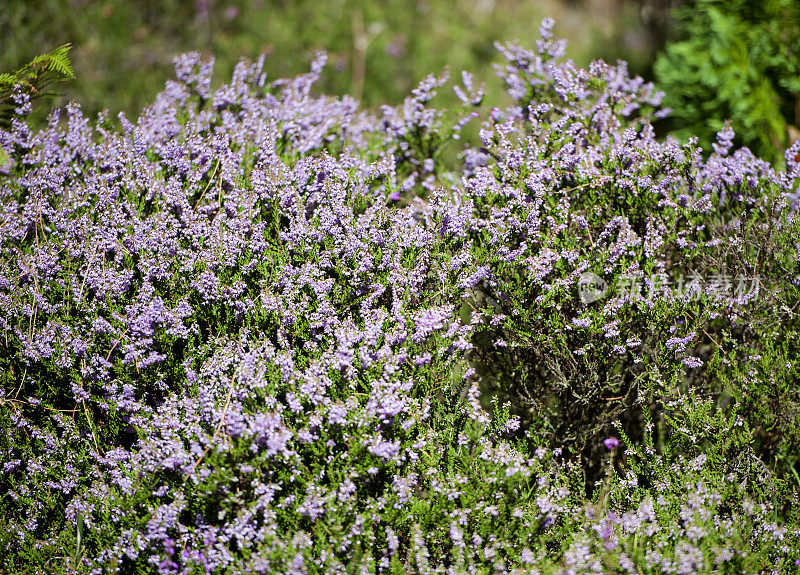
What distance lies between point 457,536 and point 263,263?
1377 millimetres

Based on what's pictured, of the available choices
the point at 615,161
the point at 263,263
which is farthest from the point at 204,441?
the point at 615,161

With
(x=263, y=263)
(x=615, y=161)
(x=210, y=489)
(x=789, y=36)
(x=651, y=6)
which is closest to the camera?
(x=210, y=489)

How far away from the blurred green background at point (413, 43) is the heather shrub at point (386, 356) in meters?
1.75

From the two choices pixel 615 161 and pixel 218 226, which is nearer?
pixel 218 226

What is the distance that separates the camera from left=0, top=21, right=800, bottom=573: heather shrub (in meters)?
2.54

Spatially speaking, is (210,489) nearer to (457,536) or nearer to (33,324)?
(457,536)

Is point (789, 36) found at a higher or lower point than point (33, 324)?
higher

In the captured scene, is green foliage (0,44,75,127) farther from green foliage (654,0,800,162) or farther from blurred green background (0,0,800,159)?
green foliage (654,0,800,162)

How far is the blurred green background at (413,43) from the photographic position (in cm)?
455

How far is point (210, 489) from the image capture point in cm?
245

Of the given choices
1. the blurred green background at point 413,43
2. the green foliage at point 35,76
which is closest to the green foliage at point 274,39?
the blurred green background at point 413,43

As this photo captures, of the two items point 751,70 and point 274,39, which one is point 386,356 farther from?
point 274,39

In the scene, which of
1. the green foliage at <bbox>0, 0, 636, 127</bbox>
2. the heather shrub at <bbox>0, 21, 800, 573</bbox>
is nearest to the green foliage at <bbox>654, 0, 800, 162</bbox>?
the heather shrub at <bbox>0, 21, 800, 573</bbox>

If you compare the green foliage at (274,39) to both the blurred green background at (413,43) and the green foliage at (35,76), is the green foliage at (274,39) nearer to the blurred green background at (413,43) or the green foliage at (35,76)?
the blurred green background at (413,43)
